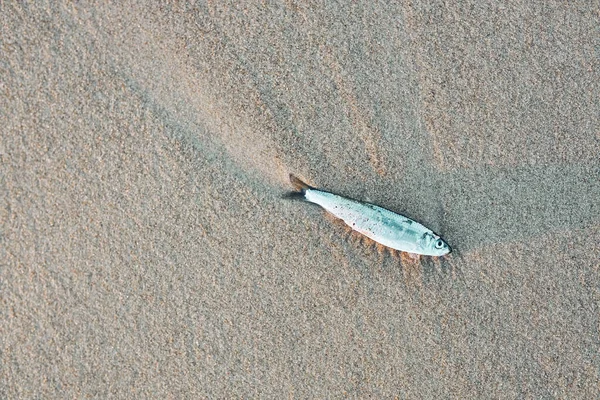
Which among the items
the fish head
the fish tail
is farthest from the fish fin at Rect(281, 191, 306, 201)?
the fish head

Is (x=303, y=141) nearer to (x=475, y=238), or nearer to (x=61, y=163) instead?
(x=475, y=238)

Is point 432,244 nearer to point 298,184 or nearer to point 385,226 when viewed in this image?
point 385,226

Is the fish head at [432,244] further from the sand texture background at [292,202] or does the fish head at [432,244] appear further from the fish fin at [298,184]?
the fish fin at [298,184]

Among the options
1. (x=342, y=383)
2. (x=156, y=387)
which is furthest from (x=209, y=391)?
(x=342, y=383)

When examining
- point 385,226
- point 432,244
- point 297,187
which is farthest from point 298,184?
point 432,244

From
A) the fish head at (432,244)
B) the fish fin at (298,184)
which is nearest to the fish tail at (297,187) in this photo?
the fish fin at (298,184)

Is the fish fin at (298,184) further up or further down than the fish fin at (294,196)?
further up
